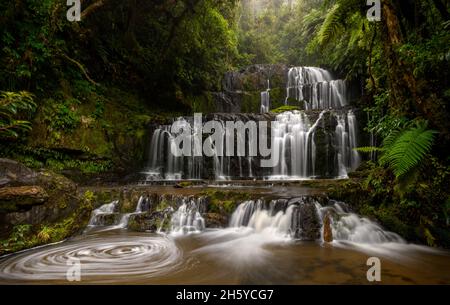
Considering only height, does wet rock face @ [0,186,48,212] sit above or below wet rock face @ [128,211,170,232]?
above

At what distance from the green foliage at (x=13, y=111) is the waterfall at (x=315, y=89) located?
11.1 meters

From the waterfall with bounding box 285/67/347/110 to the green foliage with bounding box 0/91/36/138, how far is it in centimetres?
1106

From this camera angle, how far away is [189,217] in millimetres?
5355

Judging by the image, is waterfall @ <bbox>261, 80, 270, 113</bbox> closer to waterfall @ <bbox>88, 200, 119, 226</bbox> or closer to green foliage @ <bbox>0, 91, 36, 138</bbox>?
waterfall @ <bbox>88, 200, 119, 226</bbox>

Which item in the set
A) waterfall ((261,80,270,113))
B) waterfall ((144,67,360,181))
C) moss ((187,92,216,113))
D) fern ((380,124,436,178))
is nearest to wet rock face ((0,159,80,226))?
fern ((380,124,436,178))

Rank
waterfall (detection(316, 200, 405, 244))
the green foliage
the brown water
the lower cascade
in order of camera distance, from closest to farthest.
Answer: the brown water, waterfall (detection(316, 200, 405, 244)), the lower cascade, the green foliage

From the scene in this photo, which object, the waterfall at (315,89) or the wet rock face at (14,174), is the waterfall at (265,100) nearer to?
the waterfall at (315,89)

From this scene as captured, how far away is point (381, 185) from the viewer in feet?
15.5

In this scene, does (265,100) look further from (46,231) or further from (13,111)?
(46,231)

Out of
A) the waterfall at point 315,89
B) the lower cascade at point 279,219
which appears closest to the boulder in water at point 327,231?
the lower cascade at point 279,219

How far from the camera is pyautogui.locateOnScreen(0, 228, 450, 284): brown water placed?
296 centimetres
